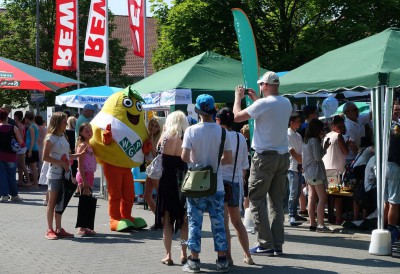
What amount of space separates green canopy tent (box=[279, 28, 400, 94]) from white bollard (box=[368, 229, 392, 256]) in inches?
68.3

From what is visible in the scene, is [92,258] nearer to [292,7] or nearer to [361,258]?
[361,258]

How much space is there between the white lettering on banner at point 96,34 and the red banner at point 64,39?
3137mm

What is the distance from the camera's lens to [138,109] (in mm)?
11672

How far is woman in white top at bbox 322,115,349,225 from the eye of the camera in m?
11.9

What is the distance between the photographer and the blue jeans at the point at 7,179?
15.4 meters

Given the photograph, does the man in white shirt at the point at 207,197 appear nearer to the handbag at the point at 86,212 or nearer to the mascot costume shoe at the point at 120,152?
the handbag at the point at 86,212

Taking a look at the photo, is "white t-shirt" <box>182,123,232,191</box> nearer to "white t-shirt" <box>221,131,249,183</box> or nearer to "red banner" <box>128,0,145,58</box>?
"white t-shirt" <box>221,131,249,183</box>

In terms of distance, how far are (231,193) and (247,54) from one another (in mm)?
3392

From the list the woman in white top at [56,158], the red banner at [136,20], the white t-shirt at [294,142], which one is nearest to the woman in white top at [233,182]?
the woman in white top at [56,158]

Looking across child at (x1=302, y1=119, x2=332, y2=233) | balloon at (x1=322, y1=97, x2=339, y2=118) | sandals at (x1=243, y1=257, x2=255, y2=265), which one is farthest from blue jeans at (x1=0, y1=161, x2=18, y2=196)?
sandals at (x1=243, y1=257, x2=255, y2=265)

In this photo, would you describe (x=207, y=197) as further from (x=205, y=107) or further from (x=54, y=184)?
(x=54, y=184)

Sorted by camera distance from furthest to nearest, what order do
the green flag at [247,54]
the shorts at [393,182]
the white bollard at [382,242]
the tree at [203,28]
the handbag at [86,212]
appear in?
the tree at [203,28], the green flag at [247,54], the handbag at [86,212], the shorts at [393,182], the white bollard at [382,242]

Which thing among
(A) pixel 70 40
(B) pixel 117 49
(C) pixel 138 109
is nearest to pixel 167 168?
(C) pixel 138 109

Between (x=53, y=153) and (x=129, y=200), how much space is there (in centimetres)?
154
